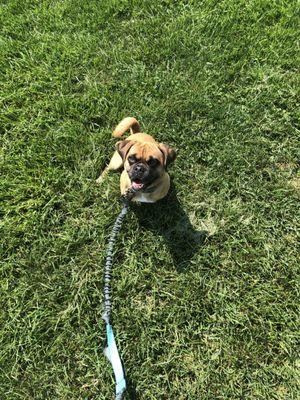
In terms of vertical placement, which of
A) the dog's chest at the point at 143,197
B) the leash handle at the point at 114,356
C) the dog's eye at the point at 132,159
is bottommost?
the leash handle at the point at 114,356

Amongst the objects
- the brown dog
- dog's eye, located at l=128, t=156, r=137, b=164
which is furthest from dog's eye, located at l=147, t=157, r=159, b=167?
dog's eye, located at l=128, t=156, r=137, b=164

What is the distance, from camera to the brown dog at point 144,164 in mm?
3221

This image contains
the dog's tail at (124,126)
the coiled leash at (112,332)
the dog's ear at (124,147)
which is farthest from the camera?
the dog's tail at (124,126)

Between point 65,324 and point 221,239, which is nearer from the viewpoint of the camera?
point 65,324

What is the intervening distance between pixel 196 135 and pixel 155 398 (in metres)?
2.45

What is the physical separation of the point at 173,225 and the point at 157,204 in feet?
0.82

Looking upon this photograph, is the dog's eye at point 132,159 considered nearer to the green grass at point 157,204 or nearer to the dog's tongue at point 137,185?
the dog's tongue at point 137,185

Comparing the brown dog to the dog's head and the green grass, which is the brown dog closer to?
A: the dog's head

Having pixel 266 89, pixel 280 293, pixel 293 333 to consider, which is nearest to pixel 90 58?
pixel 266 89

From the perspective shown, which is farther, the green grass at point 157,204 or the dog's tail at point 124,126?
the dog's tail at point 124,126

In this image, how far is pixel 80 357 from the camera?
341cm

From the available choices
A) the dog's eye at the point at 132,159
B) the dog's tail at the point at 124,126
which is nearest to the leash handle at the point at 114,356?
the dog's eye at the point at 132,159

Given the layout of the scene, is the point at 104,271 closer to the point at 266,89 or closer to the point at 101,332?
the point at 101,332

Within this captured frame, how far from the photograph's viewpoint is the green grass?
11.2 ft
